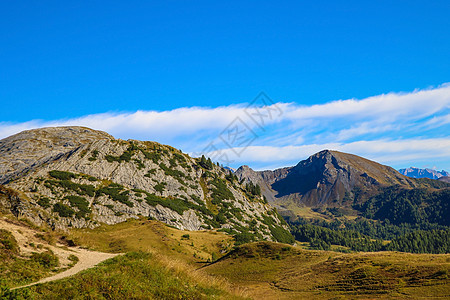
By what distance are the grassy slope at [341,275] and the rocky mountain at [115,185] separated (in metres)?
36.4

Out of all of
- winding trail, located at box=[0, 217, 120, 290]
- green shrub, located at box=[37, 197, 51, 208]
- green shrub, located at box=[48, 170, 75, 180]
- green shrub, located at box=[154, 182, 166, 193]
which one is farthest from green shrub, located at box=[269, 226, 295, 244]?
winding trail, located at box=[0, 217, 120, 290]

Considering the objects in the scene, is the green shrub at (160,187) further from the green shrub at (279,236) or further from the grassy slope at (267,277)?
the grassy slope at (267,277)

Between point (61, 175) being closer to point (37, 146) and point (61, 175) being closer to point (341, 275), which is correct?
point (37, 146)

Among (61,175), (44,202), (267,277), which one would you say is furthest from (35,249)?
(61,175)

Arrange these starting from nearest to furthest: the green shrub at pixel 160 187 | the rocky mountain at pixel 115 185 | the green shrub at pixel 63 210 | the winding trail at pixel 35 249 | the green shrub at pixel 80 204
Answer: the winding trail at pixel 35 249 < the green shrub at pixel 63 210 < the green shrub at pixel 80 204 < the rocky mountain at pixel 115 185 < the green shrub at pixel 160 187

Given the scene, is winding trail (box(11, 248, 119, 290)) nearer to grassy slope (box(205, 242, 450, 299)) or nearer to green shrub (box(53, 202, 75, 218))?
grassy slope (box(205, 242, 450, 299))

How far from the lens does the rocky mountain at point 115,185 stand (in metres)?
78.8

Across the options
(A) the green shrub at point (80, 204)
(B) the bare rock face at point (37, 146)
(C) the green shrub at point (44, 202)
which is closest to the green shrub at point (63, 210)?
(C) the green shrub at point (44, 202)

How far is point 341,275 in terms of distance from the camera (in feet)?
97.5

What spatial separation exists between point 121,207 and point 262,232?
58682 mm

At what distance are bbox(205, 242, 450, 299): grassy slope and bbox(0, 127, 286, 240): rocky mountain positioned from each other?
36426 mm

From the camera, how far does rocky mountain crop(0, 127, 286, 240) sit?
78750 mm

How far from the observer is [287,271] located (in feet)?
122

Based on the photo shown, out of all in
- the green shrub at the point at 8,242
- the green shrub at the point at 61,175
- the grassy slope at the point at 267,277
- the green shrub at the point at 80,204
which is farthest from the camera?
the green shrub at the point at 61,175
